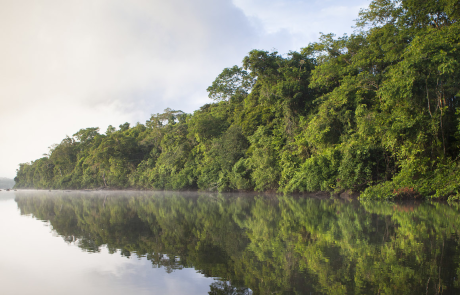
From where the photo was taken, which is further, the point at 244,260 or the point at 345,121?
the point at 345,121

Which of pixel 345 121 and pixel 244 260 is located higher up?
pixel 345 121

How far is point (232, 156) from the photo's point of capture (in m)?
30.8

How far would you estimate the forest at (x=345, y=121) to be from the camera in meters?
14.3

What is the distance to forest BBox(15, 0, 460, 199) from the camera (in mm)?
14258

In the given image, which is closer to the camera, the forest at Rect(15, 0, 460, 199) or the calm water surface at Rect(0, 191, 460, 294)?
the calm water surface at Rect(0, 191, 460, 294)

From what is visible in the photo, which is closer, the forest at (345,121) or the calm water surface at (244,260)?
the calm water surface at (244,260)

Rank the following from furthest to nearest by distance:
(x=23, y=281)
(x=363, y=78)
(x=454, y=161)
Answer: (x=363, y=78) → (x=454, y=161) → (x=23, y=281)

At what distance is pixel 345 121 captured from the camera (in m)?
20.8

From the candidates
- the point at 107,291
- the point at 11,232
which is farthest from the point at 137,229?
the point at 107,291

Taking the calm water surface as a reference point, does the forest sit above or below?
above

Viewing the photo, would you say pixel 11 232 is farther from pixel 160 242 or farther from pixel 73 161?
pixel 73 161

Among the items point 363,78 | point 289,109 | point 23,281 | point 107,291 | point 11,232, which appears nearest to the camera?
point 107,291

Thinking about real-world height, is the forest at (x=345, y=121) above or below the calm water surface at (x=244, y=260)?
above

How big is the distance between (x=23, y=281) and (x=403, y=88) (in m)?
15.2
